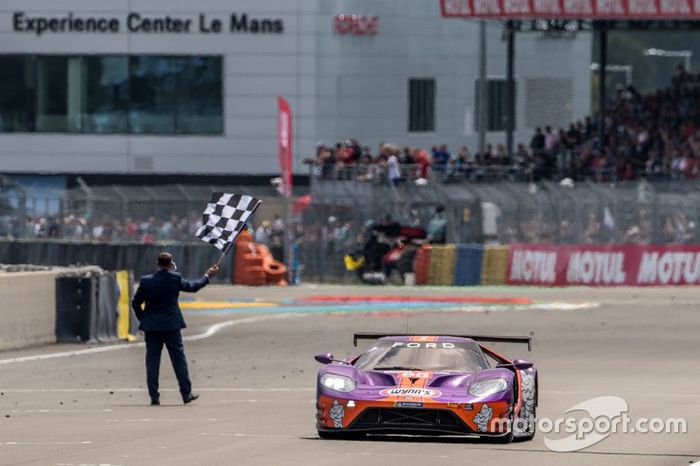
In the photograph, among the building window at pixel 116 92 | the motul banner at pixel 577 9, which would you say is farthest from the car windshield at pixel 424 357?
the building window at pixel 116 92

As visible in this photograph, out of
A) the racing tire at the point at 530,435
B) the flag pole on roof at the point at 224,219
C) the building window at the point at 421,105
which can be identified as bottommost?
the racing tire at the point at 530,435

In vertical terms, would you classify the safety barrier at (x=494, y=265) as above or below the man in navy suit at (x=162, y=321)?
below

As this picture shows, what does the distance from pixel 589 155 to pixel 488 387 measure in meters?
33.5

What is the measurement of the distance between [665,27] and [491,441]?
35367 millimetres

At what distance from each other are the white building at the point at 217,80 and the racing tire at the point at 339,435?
1548 inches

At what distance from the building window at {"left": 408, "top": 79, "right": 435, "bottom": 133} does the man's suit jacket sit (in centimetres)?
3707

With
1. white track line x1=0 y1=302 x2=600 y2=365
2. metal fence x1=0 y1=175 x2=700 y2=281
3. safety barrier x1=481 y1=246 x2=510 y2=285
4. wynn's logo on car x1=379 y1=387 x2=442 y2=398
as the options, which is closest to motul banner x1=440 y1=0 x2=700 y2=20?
metal fence x1=0 y1=175 x2=700 y2=281

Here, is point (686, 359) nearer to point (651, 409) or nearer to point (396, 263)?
point (651, 409)

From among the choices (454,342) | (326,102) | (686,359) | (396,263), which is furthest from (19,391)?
(326,102)

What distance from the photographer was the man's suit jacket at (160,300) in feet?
57.0

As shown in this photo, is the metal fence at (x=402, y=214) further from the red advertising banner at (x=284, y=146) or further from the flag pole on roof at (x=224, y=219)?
the flag pole on roof at (x=224, y=219)

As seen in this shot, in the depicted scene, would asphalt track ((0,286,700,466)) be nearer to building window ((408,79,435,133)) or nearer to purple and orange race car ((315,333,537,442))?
purple and orange race car ((315,333,537,442))

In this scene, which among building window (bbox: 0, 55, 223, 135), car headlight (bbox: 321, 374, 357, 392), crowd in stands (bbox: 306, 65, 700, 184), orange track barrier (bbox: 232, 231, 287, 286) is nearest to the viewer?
car headlight (bbox: 321, 374, 357, 392)

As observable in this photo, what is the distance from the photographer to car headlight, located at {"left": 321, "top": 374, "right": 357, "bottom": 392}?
44.2 ft
